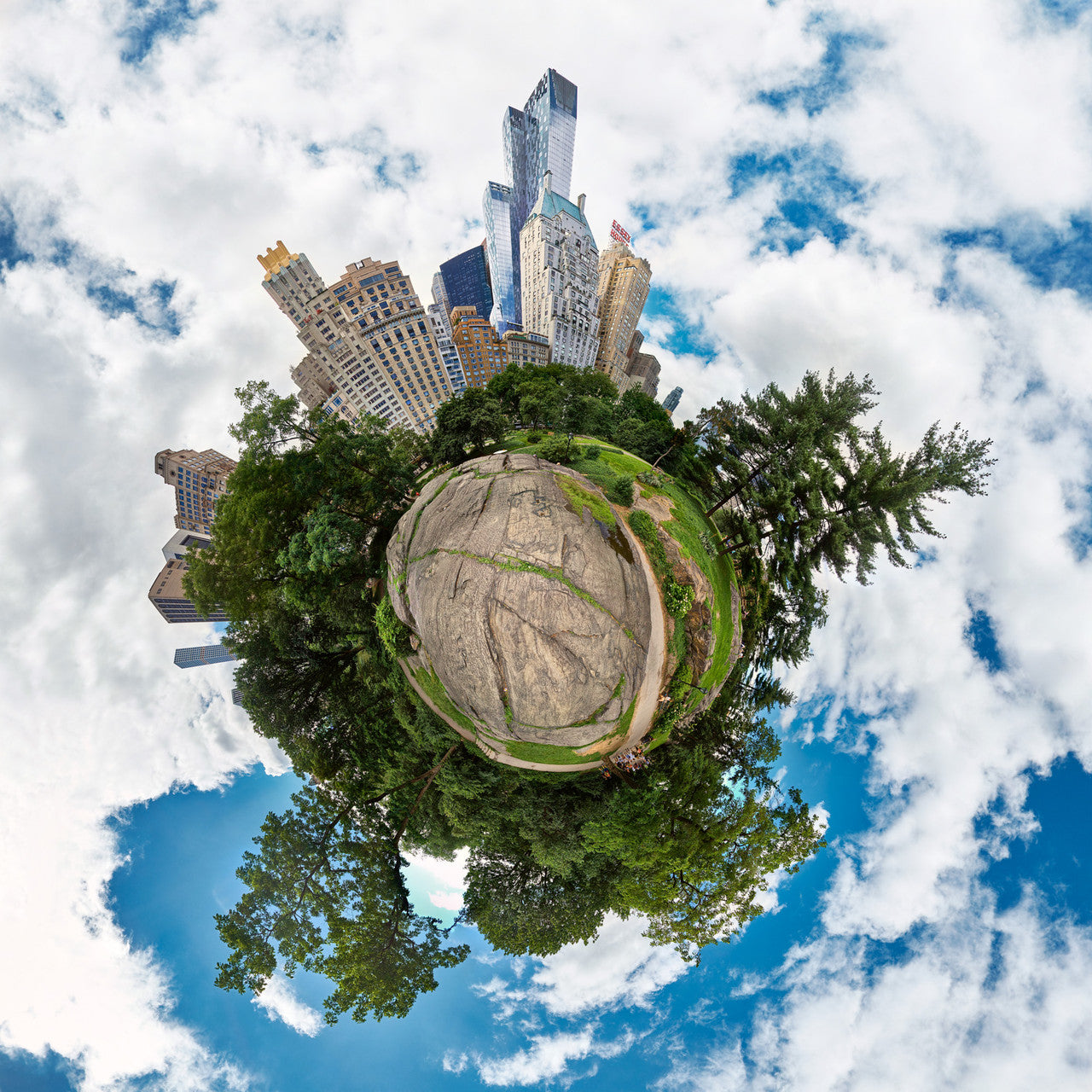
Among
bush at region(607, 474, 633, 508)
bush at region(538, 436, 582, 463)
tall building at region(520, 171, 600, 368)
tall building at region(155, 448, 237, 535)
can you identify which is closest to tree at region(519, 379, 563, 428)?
bush at region(538, 436, 582, 463)

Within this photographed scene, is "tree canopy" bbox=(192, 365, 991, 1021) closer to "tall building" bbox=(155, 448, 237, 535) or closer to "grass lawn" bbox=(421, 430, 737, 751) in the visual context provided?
"grass lawn" bbox=(421, 430, 737, 751)

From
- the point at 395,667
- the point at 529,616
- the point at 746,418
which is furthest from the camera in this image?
the point at 746,418

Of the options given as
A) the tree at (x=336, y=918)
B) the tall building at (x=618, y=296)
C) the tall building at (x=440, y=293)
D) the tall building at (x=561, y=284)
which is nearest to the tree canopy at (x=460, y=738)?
the tree at (x=336, y=918)

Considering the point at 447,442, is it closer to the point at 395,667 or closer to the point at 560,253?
the point at 395,667

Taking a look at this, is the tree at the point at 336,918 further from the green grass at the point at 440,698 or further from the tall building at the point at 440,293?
the tall building at the point at 440,293

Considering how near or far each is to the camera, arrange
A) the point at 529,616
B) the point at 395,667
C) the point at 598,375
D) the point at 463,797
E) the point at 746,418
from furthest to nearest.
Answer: the point at 598,375, the point at 746,418, the point at 395,667, the point at 463,797, the point at 529,616

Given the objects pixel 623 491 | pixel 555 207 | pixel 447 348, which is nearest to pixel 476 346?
pixel 447 348

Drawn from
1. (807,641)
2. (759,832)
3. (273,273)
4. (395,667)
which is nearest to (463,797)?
(395,667)
